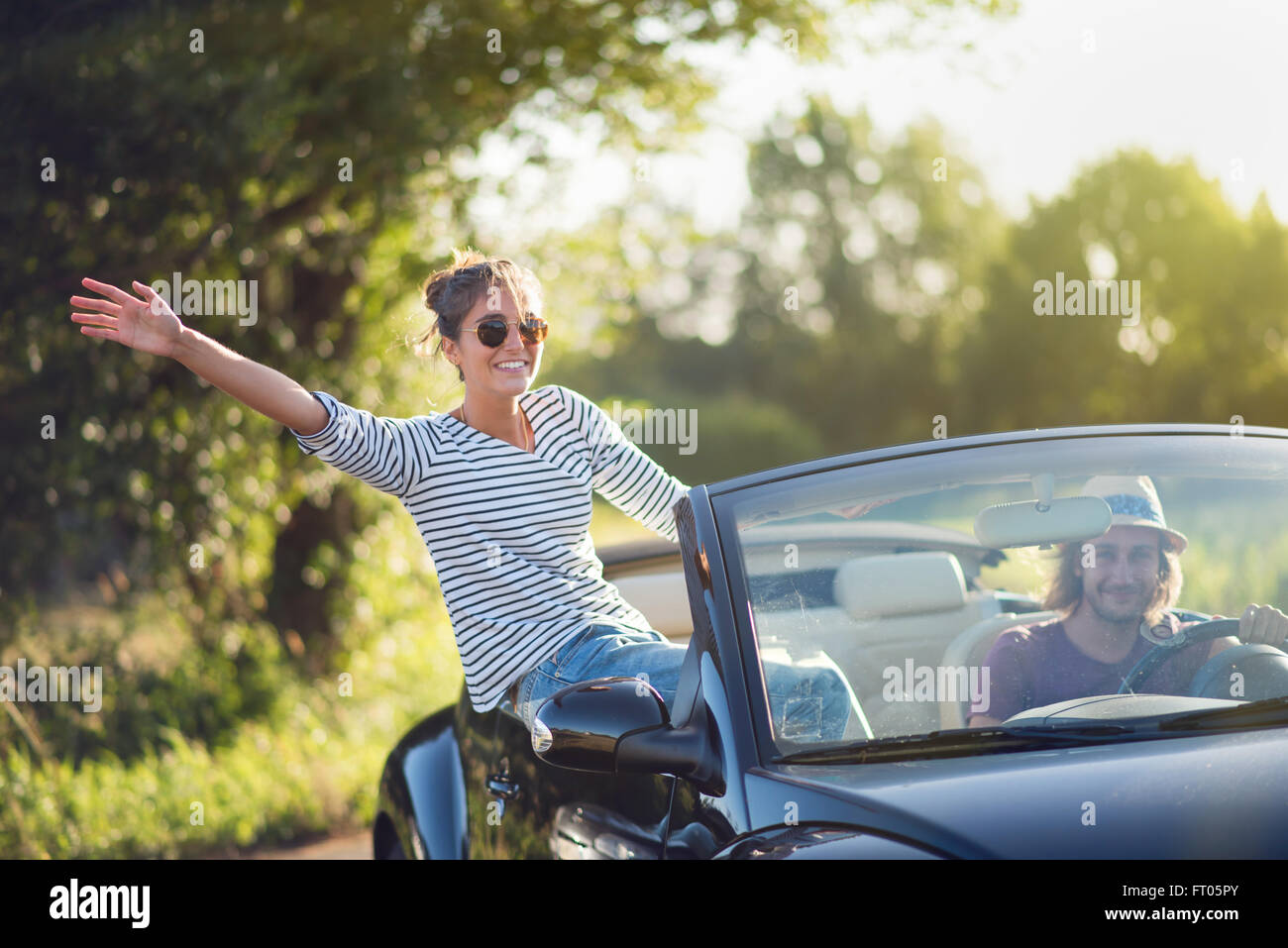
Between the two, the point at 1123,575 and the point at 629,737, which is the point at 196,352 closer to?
the point at 629,737

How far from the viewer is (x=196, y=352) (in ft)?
9.77

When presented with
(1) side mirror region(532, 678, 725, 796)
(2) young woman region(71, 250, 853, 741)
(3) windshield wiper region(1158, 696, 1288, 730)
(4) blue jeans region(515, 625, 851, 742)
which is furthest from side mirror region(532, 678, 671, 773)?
(3) windshield wiper region(1158, 696, 1288, 730)

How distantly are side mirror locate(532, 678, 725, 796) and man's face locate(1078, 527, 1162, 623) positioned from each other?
A: 35.9 inches

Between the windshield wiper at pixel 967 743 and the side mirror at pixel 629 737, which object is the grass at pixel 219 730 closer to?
the side mirror at pixel 629 737

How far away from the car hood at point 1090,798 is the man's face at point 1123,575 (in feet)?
1.65

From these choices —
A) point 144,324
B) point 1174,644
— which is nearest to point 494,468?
point 144,324

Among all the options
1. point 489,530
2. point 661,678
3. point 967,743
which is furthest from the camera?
point 489,530

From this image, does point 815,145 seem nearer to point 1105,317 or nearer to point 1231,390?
point 1105,317

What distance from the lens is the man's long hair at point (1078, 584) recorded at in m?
2.83

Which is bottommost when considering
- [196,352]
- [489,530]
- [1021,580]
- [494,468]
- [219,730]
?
[219,730]

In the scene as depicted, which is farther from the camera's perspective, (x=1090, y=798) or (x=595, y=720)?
(x=595, y=720)

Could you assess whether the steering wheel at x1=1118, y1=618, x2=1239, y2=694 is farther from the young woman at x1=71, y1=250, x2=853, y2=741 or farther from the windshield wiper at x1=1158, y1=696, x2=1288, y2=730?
the young woman at x1=71, y1=250, x2=853, y2=741

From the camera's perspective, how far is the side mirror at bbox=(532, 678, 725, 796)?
93.7 inches

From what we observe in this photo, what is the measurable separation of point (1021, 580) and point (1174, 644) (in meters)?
0.40
